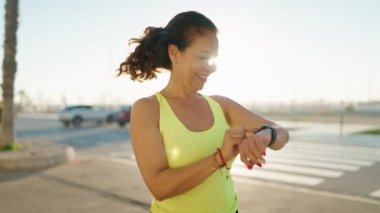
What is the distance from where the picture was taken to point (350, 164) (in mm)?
11078

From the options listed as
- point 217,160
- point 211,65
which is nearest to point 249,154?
point 217,160

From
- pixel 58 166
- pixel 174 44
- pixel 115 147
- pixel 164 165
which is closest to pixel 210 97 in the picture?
→ pixel 174 44

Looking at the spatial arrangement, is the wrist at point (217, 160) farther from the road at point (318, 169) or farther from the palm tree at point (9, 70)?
the palm tree at point (9, 70)

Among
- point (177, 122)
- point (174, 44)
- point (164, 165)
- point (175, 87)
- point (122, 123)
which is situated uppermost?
point (174, 44)

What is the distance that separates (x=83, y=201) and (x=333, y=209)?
3.62 m

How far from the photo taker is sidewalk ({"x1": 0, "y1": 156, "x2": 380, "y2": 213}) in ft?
19.4

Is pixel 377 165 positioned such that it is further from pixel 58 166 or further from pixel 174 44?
pixel 174 44

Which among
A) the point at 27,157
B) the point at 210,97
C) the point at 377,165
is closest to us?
the point at 210,97

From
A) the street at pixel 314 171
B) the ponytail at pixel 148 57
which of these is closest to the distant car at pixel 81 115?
the street at pixel 314 171

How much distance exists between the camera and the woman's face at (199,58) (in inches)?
70.4

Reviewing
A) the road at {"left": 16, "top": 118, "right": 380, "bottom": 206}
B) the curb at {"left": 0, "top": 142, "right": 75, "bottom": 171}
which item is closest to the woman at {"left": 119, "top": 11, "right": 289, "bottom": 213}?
the road at {"left": 16, "top": 118, "right": 380, "bottom": 206}

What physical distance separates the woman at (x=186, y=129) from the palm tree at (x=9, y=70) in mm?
9959

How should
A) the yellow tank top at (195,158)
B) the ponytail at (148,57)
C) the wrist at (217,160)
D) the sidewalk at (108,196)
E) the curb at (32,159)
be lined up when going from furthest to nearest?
the curb at (32,159)
the sidewalk at (108,196)
the ponytail at (148,57)
the yellow tank top at (195,158)
the wrist at (217,160)

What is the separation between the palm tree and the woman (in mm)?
9959
